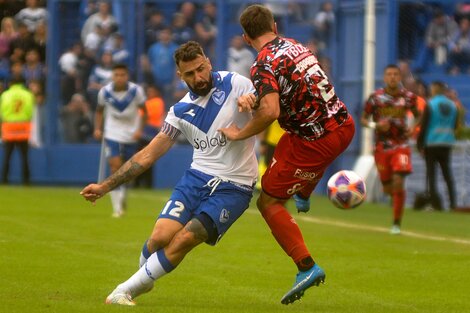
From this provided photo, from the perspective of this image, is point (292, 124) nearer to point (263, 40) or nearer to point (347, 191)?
point (263, 40)

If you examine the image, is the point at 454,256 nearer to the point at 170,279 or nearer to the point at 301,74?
the point at 170,279

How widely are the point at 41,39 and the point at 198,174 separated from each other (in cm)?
2126

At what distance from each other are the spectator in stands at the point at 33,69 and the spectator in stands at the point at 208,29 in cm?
391

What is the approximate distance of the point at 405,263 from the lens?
13078 millimetres

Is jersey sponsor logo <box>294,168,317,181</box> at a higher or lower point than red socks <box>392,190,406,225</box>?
Result: higher

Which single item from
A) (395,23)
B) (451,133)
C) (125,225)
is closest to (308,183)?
(125,225)

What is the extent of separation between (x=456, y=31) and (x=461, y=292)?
57.1ft

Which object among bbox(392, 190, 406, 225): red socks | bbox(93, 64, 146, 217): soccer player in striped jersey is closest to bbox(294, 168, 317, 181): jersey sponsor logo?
bbox(392, 190, 406, 225): red socks

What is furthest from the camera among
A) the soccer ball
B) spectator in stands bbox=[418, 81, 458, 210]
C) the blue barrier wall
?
the blue barrier wall

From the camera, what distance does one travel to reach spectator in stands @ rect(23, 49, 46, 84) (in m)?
29.8

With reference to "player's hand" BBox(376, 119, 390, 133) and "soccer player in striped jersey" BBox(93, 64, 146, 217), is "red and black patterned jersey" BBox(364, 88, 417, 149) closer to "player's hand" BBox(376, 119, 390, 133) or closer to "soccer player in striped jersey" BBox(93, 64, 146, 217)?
"player's hand" BBox(376, 119, 390, 133)

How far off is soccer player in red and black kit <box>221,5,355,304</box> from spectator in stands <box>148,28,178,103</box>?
62.7 feet

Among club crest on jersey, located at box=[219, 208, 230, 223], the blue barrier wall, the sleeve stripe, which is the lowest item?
the blue barrier wall

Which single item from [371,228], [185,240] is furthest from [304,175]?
[371,228]
